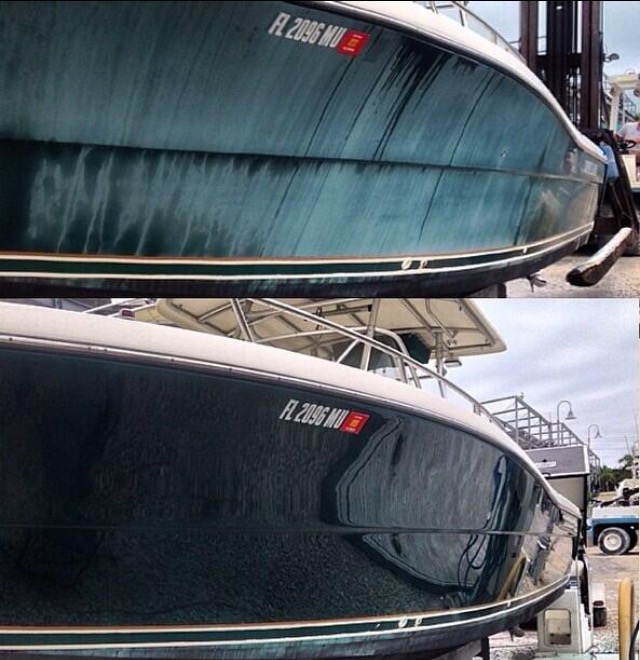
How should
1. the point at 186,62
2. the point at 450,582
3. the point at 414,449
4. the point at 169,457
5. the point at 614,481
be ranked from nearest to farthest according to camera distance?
the point at 186,62
the point at 169,457
the point at 414,449
the point at 450,582
the point at 614,481

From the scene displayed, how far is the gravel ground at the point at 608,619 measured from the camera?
212 centimetres

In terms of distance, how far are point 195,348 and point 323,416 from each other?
1.00 feet

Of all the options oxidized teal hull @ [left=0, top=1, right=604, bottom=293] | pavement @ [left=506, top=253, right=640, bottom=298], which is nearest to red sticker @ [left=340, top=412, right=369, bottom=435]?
oxidized teal hull @ [left=0, top=1, right=604, bottom=293]

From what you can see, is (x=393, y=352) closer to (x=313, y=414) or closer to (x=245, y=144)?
(x=313, y=414)

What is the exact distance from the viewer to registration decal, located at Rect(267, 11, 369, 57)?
1.49 m

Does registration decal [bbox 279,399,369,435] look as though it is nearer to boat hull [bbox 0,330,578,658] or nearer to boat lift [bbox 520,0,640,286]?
boat hull [bbox 0,330,578,658]

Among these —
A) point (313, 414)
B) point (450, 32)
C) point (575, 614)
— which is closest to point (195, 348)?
point (313, 414)

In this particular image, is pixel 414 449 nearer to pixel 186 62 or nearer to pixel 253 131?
pixel 253 131

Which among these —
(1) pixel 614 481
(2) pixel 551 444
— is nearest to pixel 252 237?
(2) pixel 551 444

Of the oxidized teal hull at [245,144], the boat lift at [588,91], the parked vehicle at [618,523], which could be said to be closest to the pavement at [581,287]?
the boat lift at [588,91]

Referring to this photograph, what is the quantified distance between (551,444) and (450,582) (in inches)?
Result: 16.8

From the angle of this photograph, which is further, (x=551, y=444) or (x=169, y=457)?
(x=551, y=444)

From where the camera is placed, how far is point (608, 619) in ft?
7.13

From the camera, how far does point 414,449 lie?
71.9 inches
